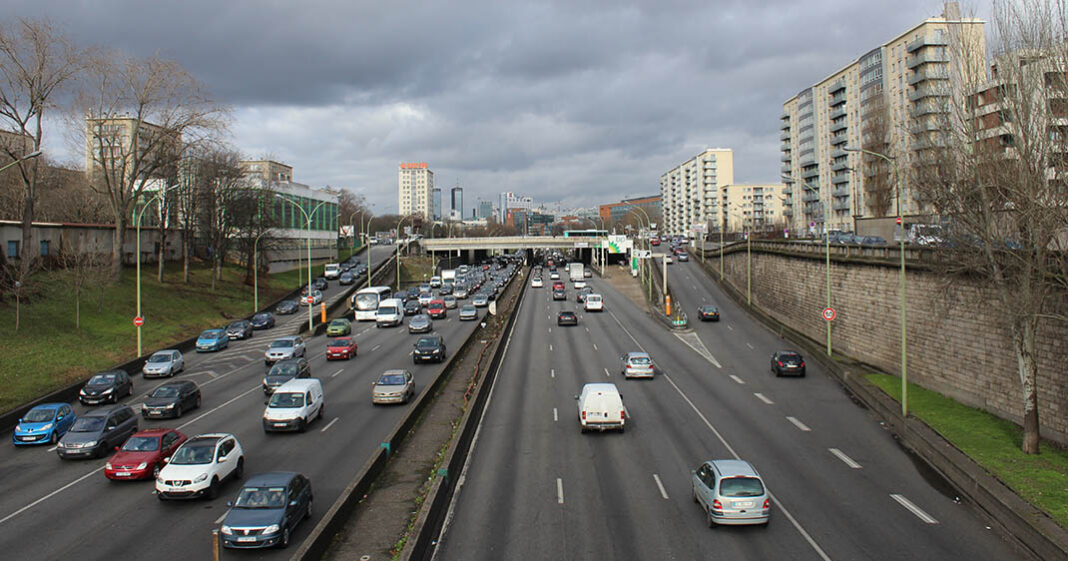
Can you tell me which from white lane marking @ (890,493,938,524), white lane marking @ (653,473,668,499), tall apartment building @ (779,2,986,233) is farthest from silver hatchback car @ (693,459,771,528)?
tall apartment building @ (779,2,986,233)

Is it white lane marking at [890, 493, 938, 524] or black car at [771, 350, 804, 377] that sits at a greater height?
black car at [771, 350, 804, 377]

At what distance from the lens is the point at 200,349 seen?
44.2 meters

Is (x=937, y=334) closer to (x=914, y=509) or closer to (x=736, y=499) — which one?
(x=914, y=509)

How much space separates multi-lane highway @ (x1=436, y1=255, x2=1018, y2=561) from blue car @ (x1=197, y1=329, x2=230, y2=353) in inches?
798

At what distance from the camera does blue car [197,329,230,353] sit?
1743 inches

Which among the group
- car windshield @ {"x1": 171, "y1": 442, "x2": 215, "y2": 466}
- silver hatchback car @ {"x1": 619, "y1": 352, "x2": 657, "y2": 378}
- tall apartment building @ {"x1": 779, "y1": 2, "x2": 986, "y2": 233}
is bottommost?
silver hatchback car @ {"x1": 619, "y1": 352, "x2": 657, "y2": 378}

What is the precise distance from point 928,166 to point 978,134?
5.54ft

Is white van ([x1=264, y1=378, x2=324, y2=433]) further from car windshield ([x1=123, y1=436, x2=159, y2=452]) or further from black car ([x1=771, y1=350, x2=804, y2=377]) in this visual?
black car ([x1=771, y1=350, x2=804, y2=377])

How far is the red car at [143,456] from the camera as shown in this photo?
18734mm

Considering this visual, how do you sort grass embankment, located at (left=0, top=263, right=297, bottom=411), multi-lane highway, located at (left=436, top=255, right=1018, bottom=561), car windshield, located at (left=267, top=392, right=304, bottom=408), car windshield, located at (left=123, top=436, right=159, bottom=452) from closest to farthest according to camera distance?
multi-lane highway, located at (left=436, top=255, right=1018, bottom=561) < car windshield, located at (left=123, top=436, right=159, bottom=452) < car windshield, located at (left=267, top=392, right=304, bottom=408) < grass embankment, located at (left=0, top=263, right=297, bottom=411)

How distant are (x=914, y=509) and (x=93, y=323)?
4532 centimetres

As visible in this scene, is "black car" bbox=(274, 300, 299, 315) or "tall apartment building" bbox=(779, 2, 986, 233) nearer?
"black car" bbox=(274, 300, 299, 315)

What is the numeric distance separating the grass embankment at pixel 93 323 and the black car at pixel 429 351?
16.2m

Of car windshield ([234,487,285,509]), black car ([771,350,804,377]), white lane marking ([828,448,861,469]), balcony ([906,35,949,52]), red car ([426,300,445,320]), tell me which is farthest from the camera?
balcony ([906,35,949,52])
